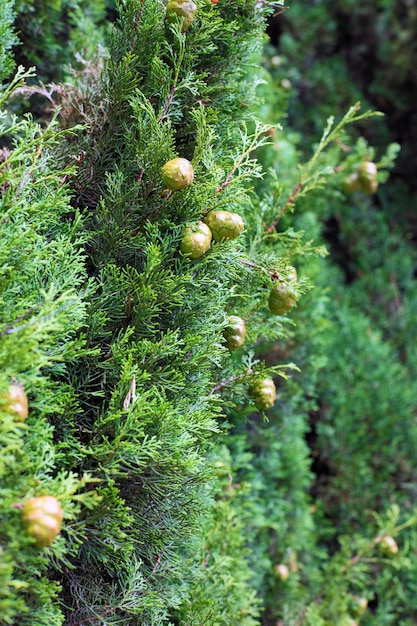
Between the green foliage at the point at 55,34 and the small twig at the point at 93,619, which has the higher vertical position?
the green foliage at the point at 55,34

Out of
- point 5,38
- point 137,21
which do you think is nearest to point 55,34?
point 5,38

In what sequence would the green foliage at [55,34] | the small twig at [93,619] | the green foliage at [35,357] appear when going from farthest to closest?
the green foliage at [55,34] < the small twig at [93,619] < the green foliage at [35,357]

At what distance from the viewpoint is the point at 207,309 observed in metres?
0.82

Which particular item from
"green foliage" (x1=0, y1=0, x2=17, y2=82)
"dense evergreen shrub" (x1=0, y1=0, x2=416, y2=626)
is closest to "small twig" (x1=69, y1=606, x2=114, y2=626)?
"dense evergreen shrub" (x1=0, y1=0, x2=416, y2=626)

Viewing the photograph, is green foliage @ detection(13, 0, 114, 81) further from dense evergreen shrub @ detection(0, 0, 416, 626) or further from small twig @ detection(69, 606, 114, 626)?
small twig @ detection(69, 606, 114, 626)

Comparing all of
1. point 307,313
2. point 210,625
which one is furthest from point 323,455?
point 210,625

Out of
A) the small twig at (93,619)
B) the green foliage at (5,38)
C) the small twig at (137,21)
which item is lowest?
the small twig at (93,619)

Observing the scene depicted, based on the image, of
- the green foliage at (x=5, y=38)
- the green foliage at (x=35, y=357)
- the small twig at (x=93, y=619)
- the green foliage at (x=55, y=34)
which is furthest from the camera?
the green foliage at (x=55, y=34)

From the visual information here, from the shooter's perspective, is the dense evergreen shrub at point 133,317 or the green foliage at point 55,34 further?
the green foliage at point 55,34

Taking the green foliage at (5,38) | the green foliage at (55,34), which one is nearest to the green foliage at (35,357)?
the green foliage at (5,38)

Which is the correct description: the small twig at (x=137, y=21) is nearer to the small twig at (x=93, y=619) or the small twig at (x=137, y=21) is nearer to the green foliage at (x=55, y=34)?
the green foliage at (x=55, y=34)

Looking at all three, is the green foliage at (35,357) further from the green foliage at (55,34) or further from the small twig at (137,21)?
the green foliage at (55,34)

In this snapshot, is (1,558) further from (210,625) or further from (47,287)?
(210,625)

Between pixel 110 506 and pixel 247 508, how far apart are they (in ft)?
2.89
